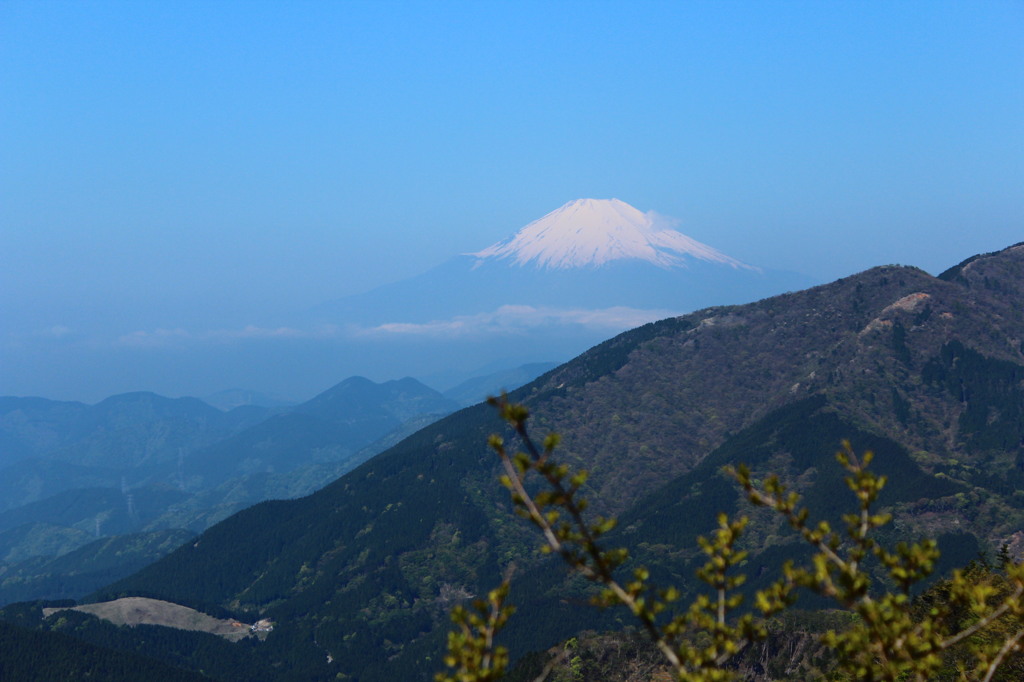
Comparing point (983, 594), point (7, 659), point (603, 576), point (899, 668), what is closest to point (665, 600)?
point (603, 576)

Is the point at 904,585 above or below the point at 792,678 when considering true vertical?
above

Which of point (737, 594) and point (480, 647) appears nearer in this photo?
point (480, 647)

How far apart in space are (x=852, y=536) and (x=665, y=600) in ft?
11.4

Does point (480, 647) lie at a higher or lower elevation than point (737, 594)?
higher

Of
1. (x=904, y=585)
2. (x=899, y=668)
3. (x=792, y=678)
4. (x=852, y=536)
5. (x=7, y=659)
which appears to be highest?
(x=852, y=536)

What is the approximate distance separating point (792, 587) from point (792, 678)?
366 feet

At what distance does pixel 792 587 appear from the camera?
52.6 ft

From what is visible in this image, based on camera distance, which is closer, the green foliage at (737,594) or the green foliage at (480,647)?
the green foliage at (737,594)

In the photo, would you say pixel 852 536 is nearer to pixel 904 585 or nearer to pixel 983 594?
pixel 904 585

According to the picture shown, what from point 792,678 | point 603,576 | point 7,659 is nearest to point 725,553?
point 603,576

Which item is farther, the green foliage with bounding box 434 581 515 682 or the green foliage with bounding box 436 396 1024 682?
the green foliage with bounding box 434 581 515 682

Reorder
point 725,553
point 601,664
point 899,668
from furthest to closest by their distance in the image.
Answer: point 601,664, point 725,553, point 899,668

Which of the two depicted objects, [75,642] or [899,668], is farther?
[75,642]

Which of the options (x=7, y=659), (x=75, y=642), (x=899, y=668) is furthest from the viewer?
(x=75, y=642)
